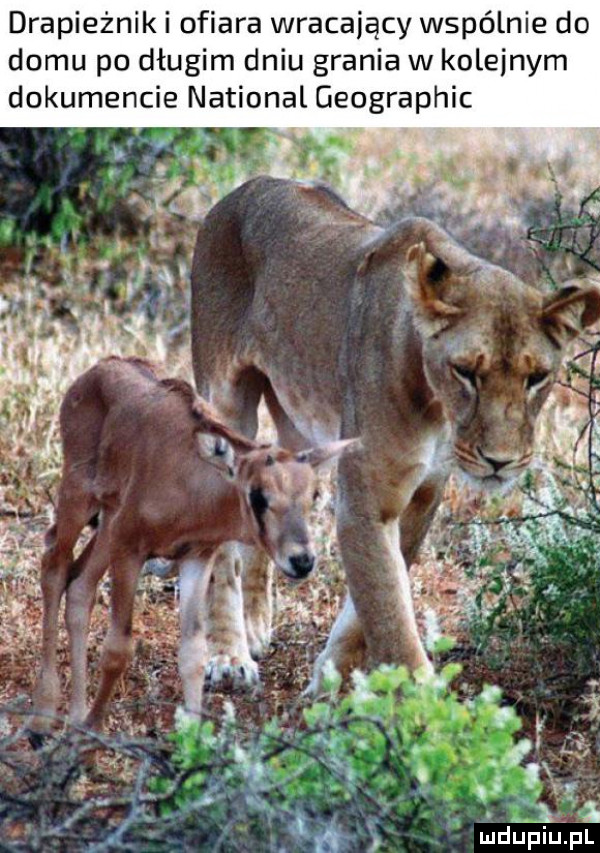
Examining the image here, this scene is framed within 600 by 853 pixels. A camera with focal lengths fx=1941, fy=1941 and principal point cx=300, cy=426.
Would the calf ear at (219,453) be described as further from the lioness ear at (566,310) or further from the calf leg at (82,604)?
the lioness ear at (566,310)

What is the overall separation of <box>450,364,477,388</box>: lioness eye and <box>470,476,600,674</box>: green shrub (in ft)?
3.00

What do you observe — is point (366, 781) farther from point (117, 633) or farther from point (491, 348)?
point (491, 348)

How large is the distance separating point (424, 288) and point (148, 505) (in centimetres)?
111

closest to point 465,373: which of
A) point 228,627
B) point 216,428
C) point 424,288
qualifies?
point 424,288

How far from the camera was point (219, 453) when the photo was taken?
5.73m

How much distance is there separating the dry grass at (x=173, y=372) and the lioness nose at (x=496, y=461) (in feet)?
2.69

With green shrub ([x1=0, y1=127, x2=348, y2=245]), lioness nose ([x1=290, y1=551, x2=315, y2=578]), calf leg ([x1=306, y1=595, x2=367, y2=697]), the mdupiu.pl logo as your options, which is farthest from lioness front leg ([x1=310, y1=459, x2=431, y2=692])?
green shrub ([x1=0, y1=127, x2=348, y2=245])

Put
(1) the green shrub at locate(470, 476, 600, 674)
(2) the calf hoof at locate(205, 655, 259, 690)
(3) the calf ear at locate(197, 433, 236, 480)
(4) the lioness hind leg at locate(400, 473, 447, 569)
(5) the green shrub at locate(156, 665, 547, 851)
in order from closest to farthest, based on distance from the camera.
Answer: (5) the green shrub at locate(156, 665, 547, 851) < (3) the calf ear at locate(197, 433, 236, 480) < (1) the green shrub at locate(470, 476, 600, 674) < (4) the lioness hind leg at locate(400, 473, 447, 569) < (2) the calf hoof at locate(205, 655, 259, 690)

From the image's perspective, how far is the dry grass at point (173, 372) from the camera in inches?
268

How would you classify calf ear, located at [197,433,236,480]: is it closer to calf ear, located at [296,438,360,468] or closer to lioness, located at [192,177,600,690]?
calf ear, located at [296,438,360,468]

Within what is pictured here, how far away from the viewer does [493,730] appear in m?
4.79

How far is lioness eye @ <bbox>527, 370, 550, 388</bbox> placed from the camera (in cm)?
600
